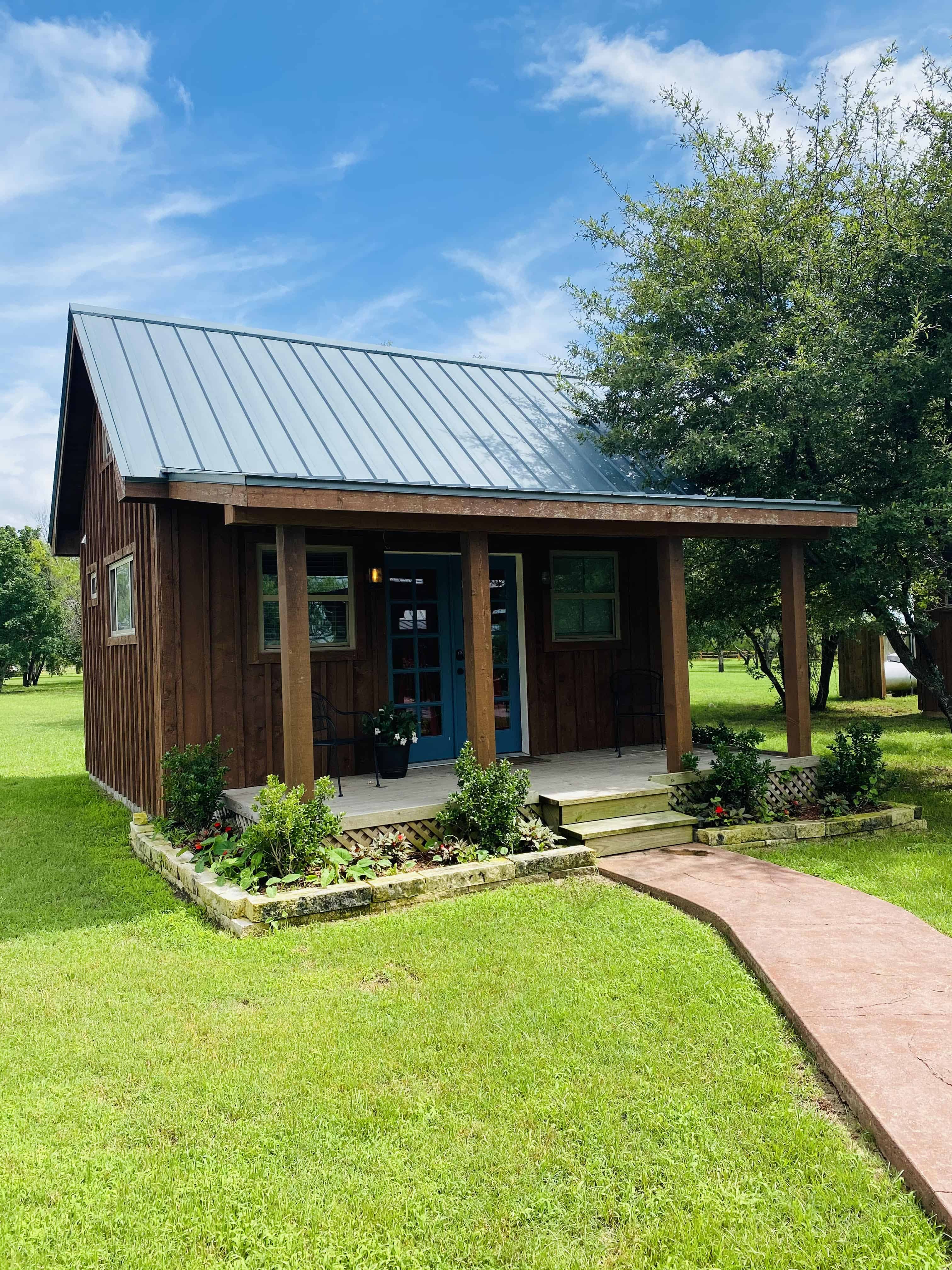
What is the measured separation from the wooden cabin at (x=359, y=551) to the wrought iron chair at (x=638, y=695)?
3.8 inches

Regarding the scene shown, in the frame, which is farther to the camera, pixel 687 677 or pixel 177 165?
pixel 177 165

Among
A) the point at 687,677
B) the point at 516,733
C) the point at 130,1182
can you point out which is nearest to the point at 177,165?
the point at 516,733

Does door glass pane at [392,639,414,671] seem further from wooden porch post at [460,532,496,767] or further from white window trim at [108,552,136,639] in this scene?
white window trim at [108,552,136,639]

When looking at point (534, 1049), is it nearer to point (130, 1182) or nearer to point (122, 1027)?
point (130, 1182)

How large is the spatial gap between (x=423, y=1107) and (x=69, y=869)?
4494 millimetres

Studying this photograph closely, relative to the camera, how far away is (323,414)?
8.05 m

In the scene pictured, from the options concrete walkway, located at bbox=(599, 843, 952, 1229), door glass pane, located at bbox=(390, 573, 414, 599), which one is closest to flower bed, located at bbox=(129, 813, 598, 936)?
concrete walkway, located at bbox=(599, 843, 952, 1229)

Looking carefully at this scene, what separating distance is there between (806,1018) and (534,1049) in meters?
1.11

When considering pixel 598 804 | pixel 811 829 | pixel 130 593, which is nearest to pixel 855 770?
pixel 811 829

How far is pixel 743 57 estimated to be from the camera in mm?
10273

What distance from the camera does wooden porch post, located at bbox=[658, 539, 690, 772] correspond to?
703cm

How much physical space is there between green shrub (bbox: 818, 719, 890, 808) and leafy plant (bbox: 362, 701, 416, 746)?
3604 millimetres

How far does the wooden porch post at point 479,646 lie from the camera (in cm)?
627

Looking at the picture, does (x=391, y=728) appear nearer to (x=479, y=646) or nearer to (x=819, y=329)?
(x=479, y=646)
